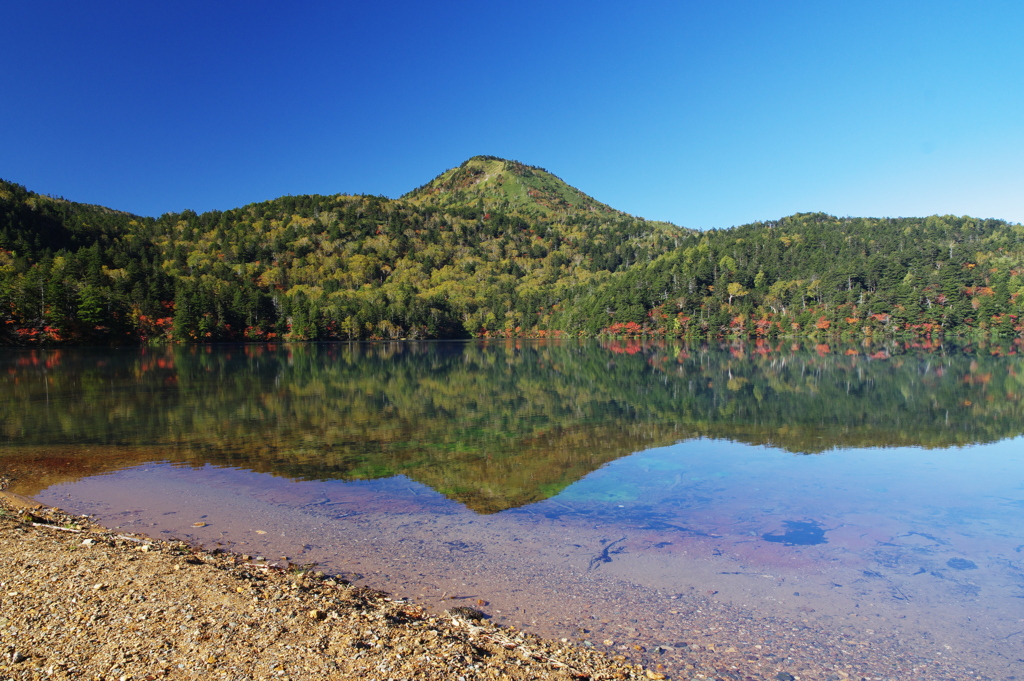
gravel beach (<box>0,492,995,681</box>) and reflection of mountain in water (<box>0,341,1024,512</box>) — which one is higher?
gravel beach (<box>0,492,995,681</box>)

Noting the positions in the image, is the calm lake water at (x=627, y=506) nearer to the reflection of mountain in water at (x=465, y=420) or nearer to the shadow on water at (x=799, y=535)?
the shadow on water at (x=799, y=535)

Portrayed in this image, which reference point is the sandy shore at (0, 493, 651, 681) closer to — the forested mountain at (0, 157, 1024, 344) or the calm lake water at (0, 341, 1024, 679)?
the calm lake water at (0, 341, 1024, 679)

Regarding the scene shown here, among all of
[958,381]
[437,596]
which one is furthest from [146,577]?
[958,381]

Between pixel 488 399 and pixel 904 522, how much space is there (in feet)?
64.4

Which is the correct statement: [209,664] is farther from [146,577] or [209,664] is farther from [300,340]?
[300,340]

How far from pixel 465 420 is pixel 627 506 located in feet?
37.0

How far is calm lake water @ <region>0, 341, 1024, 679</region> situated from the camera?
6523 millimetres

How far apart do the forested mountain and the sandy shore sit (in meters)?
104

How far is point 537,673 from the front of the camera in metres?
5.00

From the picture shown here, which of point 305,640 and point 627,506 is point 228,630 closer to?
point 305,640

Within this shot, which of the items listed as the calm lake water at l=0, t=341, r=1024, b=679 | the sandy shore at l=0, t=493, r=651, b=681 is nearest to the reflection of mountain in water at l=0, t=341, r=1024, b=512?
the calm lake water at l=0, t=341, r=1024, b=679

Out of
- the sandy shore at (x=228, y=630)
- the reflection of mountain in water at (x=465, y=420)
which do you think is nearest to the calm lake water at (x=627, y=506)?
the reflection of mountain in water at (x=465, y=420)

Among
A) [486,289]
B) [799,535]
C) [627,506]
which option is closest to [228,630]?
[627,506]

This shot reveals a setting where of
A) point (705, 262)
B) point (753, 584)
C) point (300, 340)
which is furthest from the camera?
point (705, 262)
